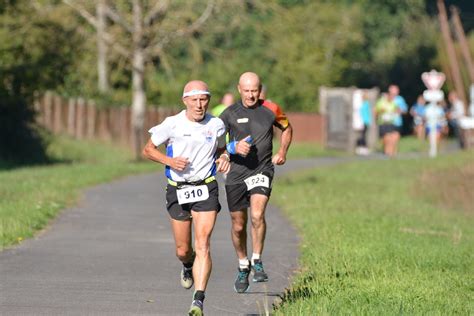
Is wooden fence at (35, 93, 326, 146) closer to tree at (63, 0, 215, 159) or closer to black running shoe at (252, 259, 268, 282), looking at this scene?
tree at (63, 0, 215, 159)

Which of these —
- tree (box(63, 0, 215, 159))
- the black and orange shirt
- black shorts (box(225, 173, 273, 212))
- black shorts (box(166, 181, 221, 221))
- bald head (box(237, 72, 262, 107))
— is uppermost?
tree (box(63, 0, 215, 159))

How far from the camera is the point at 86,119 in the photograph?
4462cm

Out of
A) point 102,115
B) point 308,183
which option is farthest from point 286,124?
point 102,115

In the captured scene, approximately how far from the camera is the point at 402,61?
71.4 metres

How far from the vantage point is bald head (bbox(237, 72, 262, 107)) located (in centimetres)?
1255

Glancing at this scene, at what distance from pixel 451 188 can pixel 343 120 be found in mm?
19203

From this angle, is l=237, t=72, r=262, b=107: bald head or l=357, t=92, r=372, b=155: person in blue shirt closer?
l=237, t=72, r=262, b=107: bald head

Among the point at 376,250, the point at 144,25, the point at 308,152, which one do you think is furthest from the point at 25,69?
the point at 376,250

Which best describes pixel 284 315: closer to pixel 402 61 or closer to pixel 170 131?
pixel 170 131

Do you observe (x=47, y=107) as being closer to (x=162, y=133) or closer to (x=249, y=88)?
(x=249, y=88)

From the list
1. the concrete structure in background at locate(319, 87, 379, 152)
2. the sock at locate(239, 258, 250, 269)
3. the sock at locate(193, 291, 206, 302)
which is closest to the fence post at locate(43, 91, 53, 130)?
the concrete structure in background at locate(319, 87, 379, 152)

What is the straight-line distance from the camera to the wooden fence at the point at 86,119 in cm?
4428

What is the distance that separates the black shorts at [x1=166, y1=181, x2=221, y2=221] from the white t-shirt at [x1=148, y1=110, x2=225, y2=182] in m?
0.12

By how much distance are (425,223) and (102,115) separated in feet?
87.7
